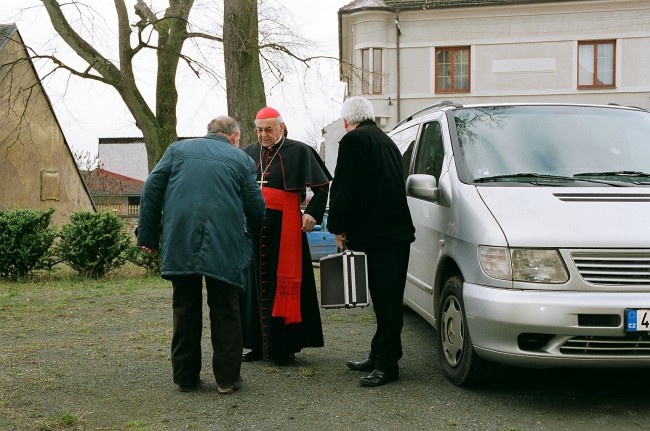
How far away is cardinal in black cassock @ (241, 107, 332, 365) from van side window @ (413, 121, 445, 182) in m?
0.82

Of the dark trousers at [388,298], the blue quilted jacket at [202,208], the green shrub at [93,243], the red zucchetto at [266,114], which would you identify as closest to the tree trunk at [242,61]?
the green shrub at [93,243]

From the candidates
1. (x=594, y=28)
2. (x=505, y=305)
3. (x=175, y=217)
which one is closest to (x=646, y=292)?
(x=505, y=305)

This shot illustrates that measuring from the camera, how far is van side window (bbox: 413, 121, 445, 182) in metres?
5.65

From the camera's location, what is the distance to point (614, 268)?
163 inches

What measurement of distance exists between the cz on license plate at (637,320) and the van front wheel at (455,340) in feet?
3.13

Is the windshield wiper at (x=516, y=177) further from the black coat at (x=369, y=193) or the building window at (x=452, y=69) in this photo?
the building window at (x=452, y=69)

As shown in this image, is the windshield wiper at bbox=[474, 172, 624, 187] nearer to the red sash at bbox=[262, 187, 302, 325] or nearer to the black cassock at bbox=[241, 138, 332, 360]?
the black cassock at bbox=[241, 138, 332, 360]

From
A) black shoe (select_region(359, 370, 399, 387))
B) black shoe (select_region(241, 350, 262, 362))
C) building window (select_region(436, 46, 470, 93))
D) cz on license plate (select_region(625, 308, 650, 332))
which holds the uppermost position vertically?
building window (select_region(436, 46, 470, 93))

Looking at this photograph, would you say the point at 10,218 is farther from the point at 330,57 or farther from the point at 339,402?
the point at 339,402

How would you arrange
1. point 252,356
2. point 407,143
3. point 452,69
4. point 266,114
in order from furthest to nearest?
point 452,69 → point 407,143 → point 252,356 → point 266,114

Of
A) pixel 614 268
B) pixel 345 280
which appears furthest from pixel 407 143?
pixel 614 268

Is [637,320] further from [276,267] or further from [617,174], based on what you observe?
[276,267]

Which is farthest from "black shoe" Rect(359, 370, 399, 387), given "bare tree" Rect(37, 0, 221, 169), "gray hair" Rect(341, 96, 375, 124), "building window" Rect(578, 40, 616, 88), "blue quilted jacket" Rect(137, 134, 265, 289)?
"building window" Rect(578, 40, 616, 88)

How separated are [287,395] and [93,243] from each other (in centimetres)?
799
